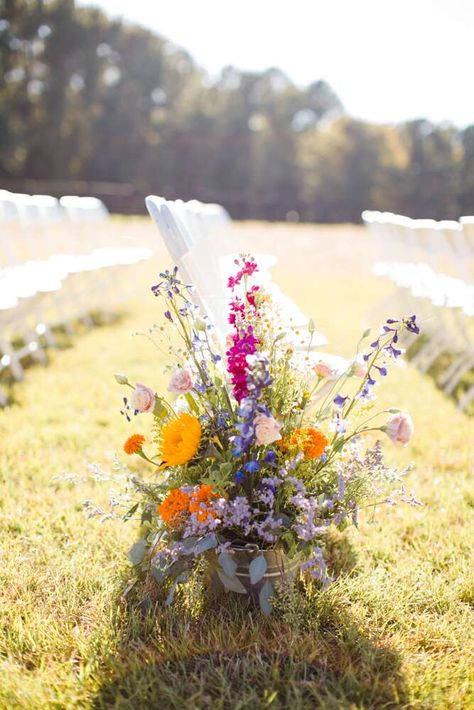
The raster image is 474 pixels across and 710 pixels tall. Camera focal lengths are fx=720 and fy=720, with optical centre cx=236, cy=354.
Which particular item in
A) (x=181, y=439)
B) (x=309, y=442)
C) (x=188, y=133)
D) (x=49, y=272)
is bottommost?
(x=188, y=133)

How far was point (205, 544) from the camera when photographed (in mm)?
1877

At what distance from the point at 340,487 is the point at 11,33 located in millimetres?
32448

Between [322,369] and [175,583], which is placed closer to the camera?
[175,583]

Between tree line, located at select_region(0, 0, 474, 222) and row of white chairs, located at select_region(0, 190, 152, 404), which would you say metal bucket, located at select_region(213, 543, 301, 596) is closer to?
row of white chairs, located at select_region(0, 190, 152, 404)

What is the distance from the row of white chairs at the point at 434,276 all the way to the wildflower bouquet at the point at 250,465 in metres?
1.88

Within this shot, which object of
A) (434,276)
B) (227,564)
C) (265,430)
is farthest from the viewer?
(434,276)

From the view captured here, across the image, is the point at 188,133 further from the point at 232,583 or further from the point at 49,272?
the point at 232,583

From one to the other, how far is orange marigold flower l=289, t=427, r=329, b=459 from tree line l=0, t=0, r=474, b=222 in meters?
21.2

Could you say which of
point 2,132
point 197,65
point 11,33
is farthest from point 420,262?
point 197,65

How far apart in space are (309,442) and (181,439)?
0.34m

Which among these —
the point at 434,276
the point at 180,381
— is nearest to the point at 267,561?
the point at 180,381

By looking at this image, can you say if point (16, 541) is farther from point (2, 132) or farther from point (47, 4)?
point (47, 4)

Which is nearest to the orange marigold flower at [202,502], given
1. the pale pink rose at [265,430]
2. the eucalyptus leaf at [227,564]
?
the eucalyptus leaf at [227,564]

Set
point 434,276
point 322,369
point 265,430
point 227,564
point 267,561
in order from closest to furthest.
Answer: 1. point 265,430
2. point 227,564
3. point 267,561
4. point 322,369
5. point 434,276
